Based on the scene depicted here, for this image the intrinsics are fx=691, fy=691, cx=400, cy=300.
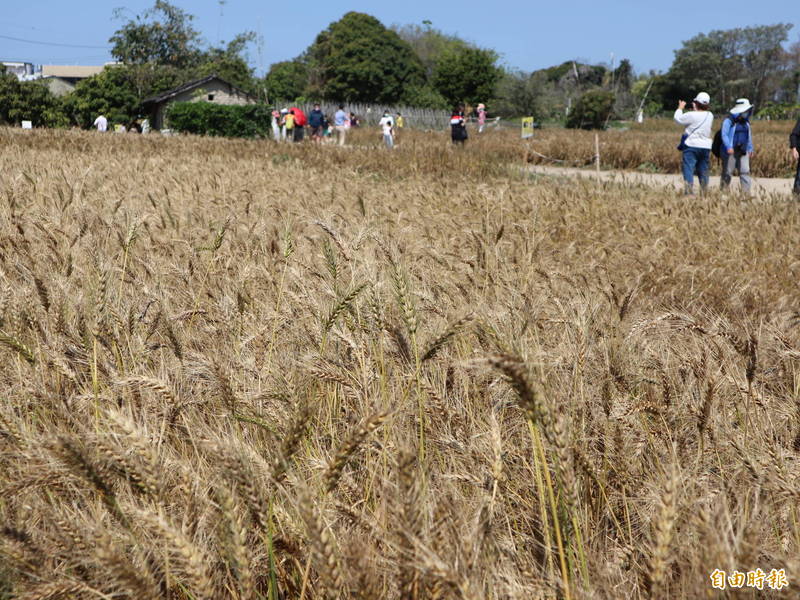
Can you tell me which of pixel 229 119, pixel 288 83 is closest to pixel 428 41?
pixel 288 83

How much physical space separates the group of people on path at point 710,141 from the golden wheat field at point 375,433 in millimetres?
6831

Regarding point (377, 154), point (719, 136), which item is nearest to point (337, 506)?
point (719, 136)

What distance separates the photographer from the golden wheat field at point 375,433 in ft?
3.63

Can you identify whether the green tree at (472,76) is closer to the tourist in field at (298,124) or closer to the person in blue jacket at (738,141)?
the tourist in field at (298,124)

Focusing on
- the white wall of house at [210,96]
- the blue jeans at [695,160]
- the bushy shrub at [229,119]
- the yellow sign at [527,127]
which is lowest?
the blue jeans at [695,160]

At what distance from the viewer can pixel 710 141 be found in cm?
1023

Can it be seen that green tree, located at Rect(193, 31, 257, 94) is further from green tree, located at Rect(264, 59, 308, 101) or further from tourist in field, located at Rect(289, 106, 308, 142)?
tourist in field, located at Rect(289, 106, 308, 142)

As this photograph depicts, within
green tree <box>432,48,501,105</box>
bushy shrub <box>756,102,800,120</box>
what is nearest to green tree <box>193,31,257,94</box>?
green tree <box>432,48,501,105</box>

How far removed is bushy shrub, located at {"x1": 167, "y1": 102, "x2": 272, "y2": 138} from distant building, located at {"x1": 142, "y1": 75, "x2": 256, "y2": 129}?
16024 mm

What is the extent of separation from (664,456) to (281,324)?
132cm

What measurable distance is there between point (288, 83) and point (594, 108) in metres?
43.4

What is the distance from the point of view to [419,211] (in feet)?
18.5

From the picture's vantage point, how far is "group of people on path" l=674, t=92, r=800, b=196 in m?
9.87

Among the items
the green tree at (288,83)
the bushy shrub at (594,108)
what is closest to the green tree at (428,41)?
the green tree at (288,83)
